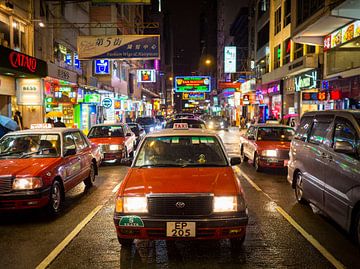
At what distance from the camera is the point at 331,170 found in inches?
243

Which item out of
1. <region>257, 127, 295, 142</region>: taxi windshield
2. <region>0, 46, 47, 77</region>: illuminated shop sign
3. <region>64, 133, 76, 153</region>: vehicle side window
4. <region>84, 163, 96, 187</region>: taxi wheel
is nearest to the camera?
<region>64, 133, 76, 153</region>: vehicle side window

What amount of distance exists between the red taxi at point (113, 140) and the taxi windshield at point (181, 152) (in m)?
→ 7.44

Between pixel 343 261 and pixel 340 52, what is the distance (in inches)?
701

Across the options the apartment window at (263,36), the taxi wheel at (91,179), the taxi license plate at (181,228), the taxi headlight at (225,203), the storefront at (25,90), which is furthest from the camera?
the apartment window at (263,36)

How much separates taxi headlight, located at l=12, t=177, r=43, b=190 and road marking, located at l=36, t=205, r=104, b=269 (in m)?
1.06

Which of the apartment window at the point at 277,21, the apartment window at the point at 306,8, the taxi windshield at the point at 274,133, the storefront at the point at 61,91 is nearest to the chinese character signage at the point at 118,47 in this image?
the storefront at the point at 61,91

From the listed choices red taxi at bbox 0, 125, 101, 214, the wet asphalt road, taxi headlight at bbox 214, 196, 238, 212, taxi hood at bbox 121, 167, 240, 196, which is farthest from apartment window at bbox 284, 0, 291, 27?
taxi headlight at bbox 214, 196, 238, 212

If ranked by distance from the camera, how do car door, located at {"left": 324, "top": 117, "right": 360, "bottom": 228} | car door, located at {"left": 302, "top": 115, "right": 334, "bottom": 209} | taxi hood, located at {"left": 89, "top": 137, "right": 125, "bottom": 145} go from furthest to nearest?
1. taxi hood, located at {"left": 89, "top": 137, "right": 125, "bottom": 145}
2. car door, located at {"left": 302, "top": 115, "right": 334, "bottom": 209}
3. car door, located at {"left": 324, "top": 117, "right": 360, "bottom": 228}

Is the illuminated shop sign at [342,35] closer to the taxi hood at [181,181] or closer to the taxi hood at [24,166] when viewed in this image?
the taxi hood at [181,181]

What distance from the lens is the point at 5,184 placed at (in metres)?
6.83

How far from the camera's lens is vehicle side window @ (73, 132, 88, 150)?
9497mm

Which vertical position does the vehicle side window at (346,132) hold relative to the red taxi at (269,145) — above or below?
above

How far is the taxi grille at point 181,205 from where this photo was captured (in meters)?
4.94

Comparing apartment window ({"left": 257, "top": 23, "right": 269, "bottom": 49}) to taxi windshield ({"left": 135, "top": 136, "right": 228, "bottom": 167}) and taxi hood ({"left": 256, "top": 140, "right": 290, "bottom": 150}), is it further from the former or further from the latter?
taxi windshield ({"left": 135, "top": 136, "right": 228, "bottom": 167})
